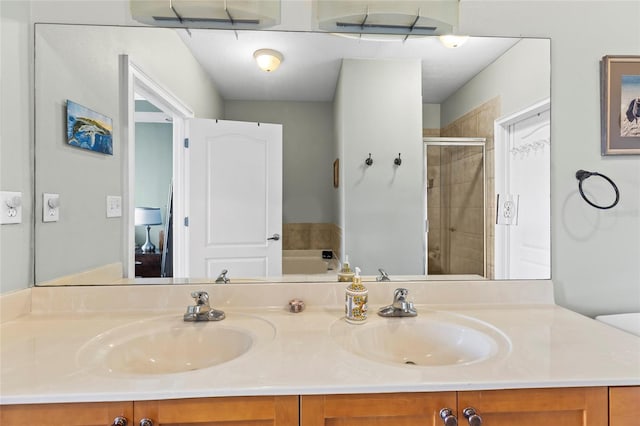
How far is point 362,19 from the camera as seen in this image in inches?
49.5

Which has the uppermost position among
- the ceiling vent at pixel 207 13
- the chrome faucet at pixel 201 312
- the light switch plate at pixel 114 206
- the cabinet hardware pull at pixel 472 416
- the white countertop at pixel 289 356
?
the ceiling vent at pixel 207 13

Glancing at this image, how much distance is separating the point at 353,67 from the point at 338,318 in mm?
1032

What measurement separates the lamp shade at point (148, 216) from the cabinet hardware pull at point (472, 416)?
1.24 metres

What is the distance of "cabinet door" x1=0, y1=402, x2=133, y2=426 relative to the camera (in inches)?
27.8

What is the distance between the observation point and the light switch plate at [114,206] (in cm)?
130

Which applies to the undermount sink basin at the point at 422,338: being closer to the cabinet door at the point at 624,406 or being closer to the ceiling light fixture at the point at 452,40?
the cabinet door at the point at 624,406

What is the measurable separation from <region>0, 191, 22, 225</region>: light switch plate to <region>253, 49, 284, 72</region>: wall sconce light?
101 cm

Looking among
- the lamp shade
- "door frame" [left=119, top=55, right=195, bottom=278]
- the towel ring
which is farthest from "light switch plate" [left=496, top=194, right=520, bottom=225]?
the lamp shade

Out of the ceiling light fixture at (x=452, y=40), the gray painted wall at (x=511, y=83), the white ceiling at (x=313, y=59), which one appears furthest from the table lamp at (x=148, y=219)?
the ceiling light fixture at (x=452, y=40)

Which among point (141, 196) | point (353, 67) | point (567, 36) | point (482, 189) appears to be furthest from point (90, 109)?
point (567, 36)

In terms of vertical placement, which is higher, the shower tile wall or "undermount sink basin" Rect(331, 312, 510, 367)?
the shower tile wall

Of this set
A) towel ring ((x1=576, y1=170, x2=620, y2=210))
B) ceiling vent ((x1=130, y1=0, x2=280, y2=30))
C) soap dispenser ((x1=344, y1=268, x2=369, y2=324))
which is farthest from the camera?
towel ring ((x1=576, y1=170, x2=620, y2=210))

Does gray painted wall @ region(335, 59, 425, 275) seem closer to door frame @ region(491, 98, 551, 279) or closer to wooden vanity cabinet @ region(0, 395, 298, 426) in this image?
door frame @ region(491, 98, 551, 279)

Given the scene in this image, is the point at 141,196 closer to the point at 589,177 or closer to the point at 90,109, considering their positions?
the point at 90,109
